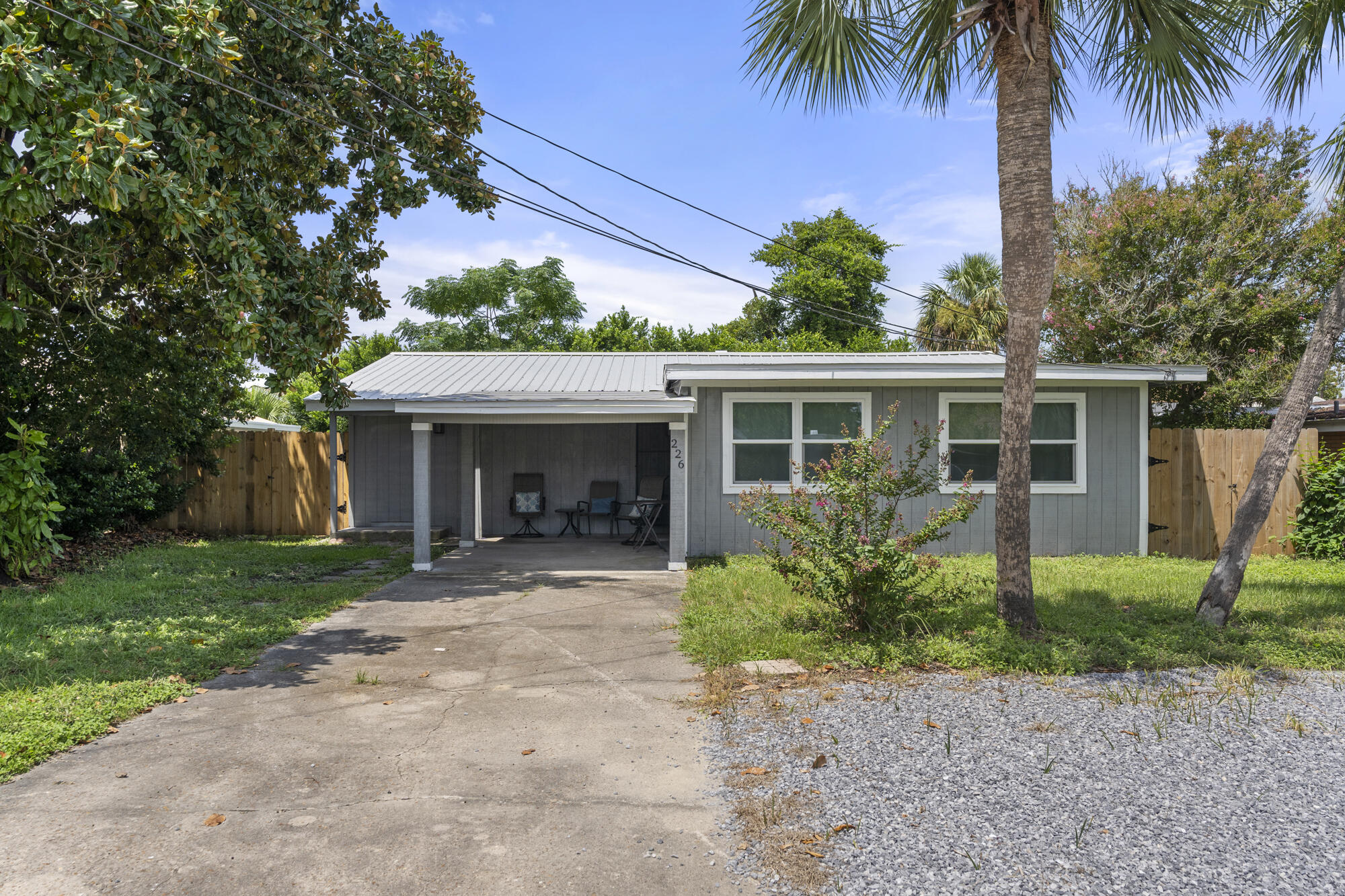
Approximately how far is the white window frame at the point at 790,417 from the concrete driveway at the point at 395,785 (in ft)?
14.5

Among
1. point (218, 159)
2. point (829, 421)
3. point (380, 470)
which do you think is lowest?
point (380, 470)

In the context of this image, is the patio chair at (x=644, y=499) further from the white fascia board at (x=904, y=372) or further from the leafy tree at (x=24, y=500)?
the leafy tree at (x=24, y=500)

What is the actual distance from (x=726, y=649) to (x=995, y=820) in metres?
2.78

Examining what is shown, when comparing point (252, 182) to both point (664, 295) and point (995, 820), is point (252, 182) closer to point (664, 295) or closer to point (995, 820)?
point (995, 820)

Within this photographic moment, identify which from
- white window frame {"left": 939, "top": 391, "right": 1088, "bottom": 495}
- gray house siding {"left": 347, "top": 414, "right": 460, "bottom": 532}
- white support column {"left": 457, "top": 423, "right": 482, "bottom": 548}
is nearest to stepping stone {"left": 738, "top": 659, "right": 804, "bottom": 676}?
white window frame {"left": 939, "top": 391, "right": 1088, "bottom": 495}

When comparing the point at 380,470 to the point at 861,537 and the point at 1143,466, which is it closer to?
the point at 861,537

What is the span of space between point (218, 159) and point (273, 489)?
7.55 metres

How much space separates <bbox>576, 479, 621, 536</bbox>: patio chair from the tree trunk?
877 cm

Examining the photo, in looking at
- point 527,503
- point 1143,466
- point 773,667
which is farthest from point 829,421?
point 773,667

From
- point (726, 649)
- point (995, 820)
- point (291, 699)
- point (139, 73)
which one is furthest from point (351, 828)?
point (139, 73)

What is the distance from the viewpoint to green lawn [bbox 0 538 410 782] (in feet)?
14.2

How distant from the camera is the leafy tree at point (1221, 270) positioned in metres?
13.3

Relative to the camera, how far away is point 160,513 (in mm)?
12055

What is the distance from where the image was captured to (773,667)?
17.5 ft
